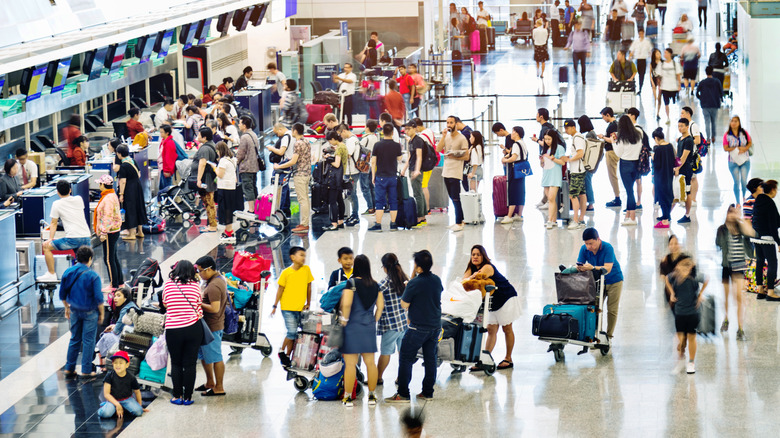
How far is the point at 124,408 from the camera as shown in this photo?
898cm

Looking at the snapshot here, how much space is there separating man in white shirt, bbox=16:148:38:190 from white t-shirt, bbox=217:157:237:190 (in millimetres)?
2599

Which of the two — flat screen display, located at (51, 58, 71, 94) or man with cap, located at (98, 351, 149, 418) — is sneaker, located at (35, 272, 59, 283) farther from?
man with cap, located at (98, 351, 149, 418)

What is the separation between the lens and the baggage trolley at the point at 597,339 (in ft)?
31.9

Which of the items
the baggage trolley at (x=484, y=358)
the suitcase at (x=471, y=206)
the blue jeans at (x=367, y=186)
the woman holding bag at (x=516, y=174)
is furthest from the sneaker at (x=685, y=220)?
the baggage trolley at (x=484, y=358)

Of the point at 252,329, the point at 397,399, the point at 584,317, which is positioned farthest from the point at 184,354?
the point at 584,317

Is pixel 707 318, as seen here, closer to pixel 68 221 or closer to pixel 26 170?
pixel 68 221

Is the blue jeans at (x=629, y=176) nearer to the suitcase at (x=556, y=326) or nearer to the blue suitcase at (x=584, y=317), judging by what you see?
the blue suitcase at (x=584, y=317)

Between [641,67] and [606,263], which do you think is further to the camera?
[641,67]

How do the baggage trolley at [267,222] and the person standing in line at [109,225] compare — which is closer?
the person standing in line at [109,225]

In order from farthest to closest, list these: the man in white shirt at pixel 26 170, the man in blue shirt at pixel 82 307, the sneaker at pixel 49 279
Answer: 1. the man in white shirt at pixel 26 170
2. the sneaker at pixel 49 279
3. the man in blue shirt at pixel 82 307

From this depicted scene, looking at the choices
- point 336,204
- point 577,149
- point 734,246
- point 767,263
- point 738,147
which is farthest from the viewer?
point 336,204

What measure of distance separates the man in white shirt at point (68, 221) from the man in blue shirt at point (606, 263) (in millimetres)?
5576

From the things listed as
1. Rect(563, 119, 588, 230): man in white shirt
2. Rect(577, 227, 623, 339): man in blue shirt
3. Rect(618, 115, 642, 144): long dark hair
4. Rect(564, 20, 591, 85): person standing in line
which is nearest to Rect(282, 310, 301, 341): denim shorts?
Rect(577, 227, 623, 339): man in blue shirt

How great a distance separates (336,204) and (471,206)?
1.90 meters
